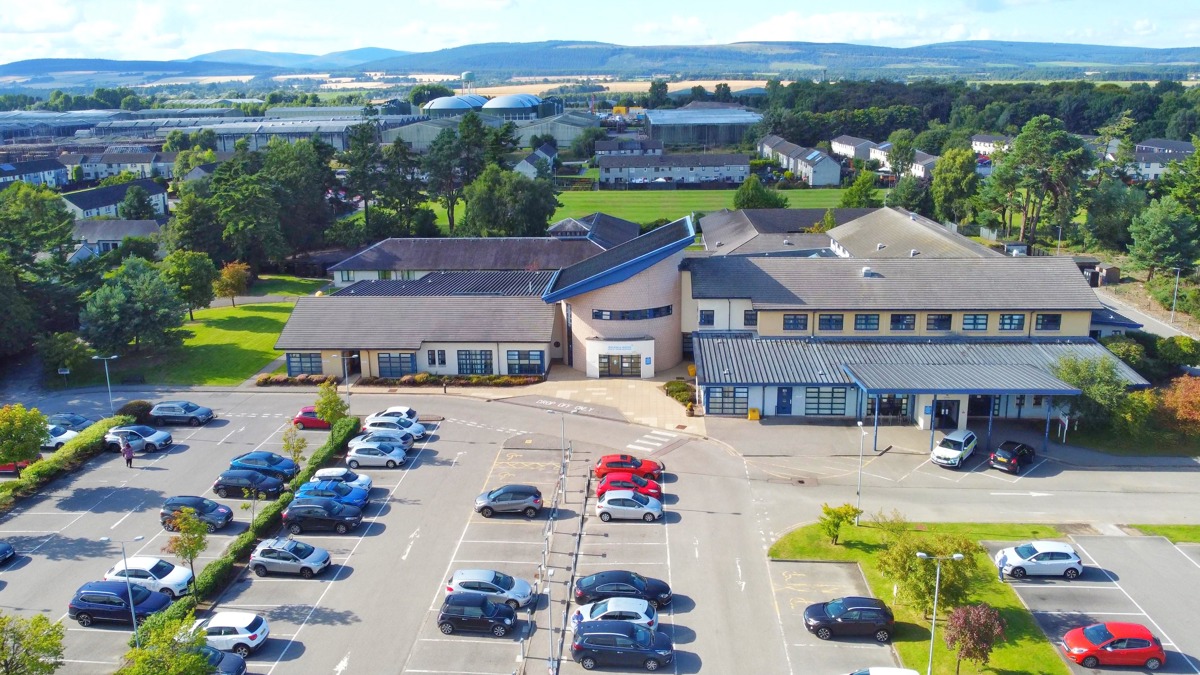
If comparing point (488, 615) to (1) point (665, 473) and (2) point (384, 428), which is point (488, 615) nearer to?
(1) point (665, 473)

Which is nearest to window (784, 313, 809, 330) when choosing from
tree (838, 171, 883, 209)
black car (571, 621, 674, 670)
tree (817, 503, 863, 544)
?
tree (817, 503, 863, 544)

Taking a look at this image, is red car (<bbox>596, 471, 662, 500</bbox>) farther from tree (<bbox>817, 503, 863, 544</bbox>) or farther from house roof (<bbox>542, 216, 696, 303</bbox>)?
house roof (<bbox>542, 216, 696, 303</bbox>)

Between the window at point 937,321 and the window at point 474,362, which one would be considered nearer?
the window at point 937,321

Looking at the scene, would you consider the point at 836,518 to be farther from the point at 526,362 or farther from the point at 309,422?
the point at 309,422

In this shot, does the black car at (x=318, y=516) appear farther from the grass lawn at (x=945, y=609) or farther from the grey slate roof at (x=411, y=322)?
the grey slate roof at (x=411, y=322)

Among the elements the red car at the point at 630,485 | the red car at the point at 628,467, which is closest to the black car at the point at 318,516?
the red car at the point at 630,485
